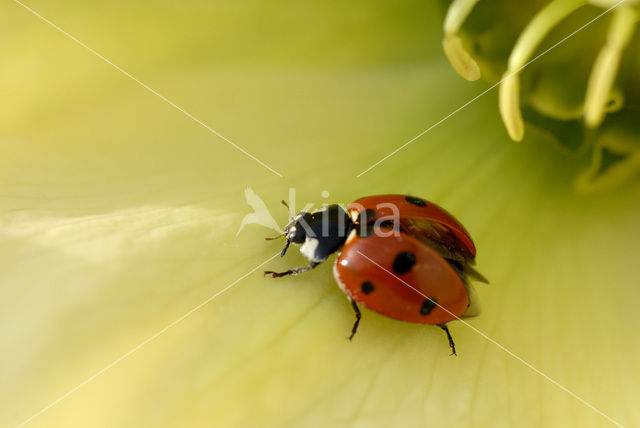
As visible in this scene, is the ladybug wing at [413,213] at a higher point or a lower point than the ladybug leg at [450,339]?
higher

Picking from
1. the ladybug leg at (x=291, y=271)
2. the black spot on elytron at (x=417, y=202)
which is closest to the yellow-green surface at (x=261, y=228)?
the ladybug leg at (x=291, y=271)

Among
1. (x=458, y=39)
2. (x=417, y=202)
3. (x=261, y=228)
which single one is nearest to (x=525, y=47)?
(x=458, y=39)

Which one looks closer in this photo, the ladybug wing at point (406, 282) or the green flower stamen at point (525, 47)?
the ladybug wing at point (406, 282)

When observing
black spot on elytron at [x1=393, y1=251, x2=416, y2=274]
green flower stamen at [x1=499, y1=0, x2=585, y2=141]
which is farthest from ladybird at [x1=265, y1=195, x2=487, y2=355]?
green flower stamen at [x1=499, y1=0, x2=585, y2=141]

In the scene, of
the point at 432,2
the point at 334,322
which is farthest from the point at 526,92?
the point at 334,322

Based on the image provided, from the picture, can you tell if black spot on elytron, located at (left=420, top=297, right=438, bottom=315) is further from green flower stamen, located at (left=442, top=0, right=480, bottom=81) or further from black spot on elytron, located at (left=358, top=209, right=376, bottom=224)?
green flower stamen, located at (left=442, top=0, right=480, bottom=81)

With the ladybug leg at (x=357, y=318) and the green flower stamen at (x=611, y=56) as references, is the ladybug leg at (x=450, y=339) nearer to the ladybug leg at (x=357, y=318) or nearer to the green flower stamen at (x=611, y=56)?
the ladybug leg at (x=357, y=318)

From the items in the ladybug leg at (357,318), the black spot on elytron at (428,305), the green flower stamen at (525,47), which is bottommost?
the ladybug leg at (357,318)
